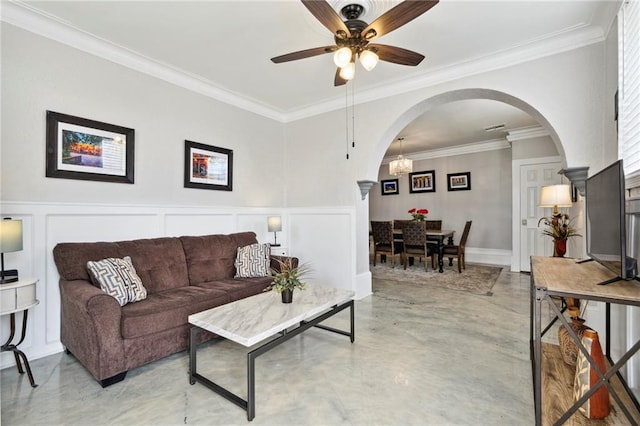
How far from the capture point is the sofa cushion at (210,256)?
10.2 ft

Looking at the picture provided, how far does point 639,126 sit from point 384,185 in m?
6.58

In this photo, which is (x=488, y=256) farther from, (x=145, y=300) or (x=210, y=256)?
(x=145, y=300)

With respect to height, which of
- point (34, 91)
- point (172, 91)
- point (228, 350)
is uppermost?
point (172, 91)

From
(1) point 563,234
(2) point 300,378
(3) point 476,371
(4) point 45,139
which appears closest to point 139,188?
(4) point 45,139

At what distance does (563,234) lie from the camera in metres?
3.09

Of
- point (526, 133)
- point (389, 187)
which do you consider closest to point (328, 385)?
point (526, 133)

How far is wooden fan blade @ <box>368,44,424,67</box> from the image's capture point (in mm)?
2196

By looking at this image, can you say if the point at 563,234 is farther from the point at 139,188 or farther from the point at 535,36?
the point at 139,188

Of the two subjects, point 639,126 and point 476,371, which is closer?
point 639,126

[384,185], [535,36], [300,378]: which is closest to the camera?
[300,378]

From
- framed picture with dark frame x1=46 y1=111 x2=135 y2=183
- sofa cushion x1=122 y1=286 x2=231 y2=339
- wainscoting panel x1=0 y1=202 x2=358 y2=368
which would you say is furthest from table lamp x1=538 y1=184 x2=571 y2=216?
framed picture with dark frame x1=46 y1=111 x2=135 y2=183

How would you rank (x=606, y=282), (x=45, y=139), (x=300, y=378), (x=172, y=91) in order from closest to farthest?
(x=606, y=282), (x=300, y=378), (x=45, y=139), (x=172, y=91)

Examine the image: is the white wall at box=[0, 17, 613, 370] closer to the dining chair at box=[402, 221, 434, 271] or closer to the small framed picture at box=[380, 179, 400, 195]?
the dining chair at box=[402, 221, 434, 271]

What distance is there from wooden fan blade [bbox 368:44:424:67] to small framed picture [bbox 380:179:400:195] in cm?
586
